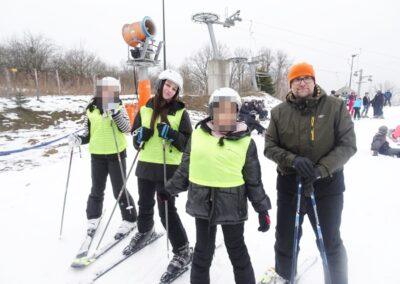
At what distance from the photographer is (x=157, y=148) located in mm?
2773

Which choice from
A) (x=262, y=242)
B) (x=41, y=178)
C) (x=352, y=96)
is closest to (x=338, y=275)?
(x=262, y=242)

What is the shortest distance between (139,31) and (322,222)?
684cm

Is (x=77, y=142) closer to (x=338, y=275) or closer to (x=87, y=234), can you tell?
(x=87, y=234)

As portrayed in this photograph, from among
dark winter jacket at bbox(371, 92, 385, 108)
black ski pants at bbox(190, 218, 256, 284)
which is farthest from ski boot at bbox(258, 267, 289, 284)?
dark winter jacket at bbox(371, 92, 385, 108)

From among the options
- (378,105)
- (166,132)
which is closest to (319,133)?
(166,132)

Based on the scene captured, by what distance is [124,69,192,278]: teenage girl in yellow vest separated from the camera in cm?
269

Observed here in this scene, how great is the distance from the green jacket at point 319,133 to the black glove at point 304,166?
0.24 ft

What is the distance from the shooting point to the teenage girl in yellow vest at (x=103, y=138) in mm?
3160

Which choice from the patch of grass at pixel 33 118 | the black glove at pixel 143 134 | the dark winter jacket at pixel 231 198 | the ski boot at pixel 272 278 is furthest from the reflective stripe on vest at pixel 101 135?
the patch of grass at pixel 33 118

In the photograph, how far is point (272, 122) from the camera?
2363 millimetres

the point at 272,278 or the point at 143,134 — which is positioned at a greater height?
the point at 143,134

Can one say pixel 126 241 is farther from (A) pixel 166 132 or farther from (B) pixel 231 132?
(B) pixel 231 132

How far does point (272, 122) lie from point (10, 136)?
11440 mm

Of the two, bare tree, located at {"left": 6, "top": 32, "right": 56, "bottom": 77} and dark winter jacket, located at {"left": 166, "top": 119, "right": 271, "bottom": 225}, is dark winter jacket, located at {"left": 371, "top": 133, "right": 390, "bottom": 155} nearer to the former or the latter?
dark winter jacket, located at {"left": 166, "top": 119, "right": 271, "bottom": 225}
